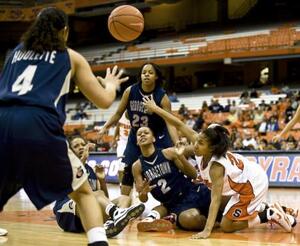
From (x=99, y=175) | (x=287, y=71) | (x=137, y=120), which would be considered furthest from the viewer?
(x=287, y=71)

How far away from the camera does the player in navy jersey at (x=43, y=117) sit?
2.98 meters

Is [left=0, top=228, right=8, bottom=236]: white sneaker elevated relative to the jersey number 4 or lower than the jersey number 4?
lower

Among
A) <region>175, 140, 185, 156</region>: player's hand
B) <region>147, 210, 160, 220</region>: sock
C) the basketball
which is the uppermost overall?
the basketball

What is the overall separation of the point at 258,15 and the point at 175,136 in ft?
68.3

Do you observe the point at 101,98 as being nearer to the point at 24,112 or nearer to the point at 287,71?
the point at 24,112

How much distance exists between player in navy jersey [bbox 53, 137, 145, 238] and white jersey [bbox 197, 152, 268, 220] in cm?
79

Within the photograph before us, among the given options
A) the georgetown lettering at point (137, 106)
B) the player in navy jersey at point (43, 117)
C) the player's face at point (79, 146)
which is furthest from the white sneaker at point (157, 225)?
the player in navy jersey at point (43, 117)

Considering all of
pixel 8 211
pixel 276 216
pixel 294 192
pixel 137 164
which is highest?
pixel 137 164

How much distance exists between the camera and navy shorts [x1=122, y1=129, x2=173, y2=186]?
20.5 feet

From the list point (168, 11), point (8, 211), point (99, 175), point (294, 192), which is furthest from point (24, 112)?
point (168, 11)

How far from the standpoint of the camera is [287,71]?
24500mm

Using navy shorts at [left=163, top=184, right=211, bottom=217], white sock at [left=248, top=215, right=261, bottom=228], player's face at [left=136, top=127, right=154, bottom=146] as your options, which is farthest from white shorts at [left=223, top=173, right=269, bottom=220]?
player's face at [left=136, top=127, right=154, bottom=146]

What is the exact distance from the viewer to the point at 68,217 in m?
5.46

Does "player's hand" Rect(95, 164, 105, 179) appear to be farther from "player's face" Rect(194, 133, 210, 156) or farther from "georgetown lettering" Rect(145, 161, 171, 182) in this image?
"player's face" Rect(194, 133, 210, 156)
